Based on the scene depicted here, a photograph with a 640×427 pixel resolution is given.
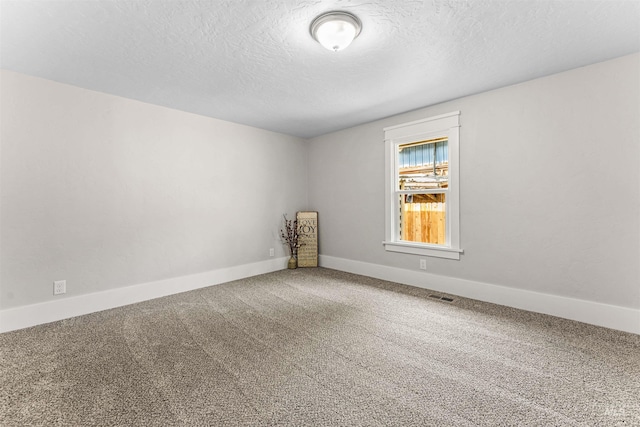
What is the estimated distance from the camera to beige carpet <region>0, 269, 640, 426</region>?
1.46 m

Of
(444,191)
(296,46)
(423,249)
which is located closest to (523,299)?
(423,249)

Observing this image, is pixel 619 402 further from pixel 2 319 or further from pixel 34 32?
pixel 2 319

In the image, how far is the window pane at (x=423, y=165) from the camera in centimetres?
363

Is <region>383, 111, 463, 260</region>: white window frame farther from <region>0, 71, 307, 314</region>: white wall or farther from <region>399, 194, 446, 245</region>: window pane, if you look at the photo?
<region>0, 71, 307, 314</region>: white wall

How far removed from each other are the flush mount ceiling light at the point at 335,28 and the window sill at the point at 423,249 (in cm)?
262

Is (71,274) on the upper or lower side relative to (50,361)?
upper

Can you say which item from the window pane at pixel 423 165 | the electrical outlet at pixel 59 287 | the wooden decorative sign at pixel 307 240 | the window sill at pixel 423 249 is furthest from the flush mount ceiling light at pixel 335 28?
the electrical outlet at pixel 59 287

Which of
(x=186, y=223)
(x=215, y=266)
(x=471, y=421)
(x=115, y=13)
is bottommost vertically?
(x=471, y=421)

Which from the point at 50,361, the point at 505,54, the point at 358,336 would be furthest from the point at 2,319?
the point at 505,54

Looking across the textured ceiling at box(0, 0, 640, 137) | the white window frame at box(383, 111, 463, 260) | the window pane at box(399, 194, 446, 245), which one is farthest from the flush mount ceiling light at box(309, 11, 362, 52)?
the window pane at box(399, 194, 446, 245)

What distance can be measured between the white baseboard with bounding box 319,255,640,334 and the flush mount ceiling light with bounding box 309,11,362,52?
9.50 ft

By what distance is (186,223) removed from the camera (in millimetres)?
3721

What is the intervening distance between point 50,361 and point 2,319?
1052mm

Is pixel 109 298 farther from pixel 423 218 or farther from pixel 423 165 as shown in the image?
pixel 423 165
